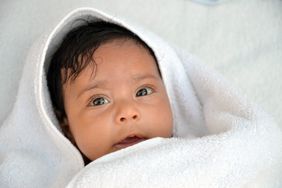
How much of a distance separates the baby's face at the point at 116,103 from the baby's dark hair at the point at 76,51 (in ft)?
0.05

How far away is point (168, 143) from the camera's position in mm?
1100

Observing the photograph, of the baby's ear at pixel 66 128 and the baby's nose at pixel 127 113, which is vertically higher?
the baby's nose at pixel 127 113

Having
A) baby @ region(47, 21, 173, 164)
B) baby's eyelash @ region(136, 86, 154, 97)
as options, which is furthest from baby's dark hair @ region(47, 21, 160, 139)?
baby's eyelash @ region(136, 86, 154, 97)

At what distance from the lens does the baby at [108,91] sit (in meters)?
1.12

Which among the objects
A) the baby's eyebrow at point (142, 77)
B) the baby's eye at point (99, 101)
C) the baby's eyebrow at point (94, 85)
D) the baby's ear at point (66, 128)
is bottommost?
the baby's ear at point (66, 128)

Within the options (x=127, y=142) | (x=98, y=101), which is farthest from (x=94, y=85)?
(x=127, y=142)

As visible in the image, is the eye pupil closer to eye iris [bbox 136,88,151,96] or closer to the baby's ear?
eye iris [bbox 136,88,151,96]

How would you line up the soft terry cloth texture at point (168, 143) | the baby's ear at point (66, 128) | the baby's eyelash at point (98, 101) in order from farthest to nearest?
the baby's ear at point (66, 128)
the baby's eyelash at point (98, 101)
the soft terry cloth texture at point (168, 143)

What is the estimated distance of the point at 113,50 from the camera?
1200 mm

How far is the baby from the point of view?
3.69 ft

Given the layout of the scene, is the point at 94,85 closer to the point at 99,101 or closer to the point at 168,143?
the point at 99,101

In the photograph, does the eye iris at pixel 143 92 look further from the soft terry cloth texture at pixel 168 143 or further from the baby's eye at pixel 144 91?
the soft terry cloth texture at pixel 168 143

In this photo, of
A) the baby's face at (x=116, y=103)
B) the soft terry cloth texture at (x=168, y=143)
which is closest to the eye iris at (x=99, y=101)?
the baby's face at (x=116, y=103)

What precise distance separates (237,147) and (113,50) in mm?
332
